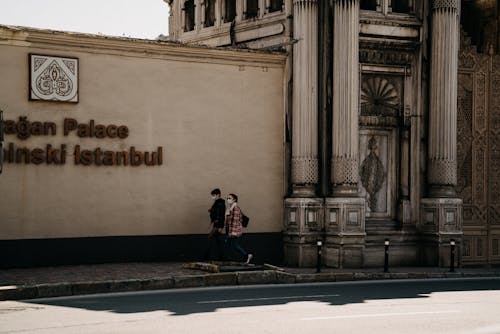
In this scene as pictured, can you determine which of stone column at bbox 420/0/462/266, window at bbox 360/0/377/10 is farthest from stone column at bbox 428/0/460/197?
window at bbox 360/0/377/10

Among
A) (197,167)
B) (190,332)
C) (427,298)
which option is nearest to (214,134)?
(197,167)

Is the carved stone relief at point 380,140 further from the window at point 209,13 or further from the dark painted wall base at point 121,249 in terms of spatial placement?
the window at point 209,13

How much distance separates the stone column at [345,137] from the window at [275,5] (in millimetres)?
1925

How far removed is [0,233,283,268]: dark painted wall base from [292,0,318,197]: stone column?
169 centimetres

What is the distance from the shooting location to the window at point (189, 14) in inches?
1074

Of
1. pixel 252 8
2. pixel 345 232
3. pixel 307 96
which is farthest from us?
pixel 252 8

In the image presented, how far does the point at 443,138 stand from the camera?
23.3 metres

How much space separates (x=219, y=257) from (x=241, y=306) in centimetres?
708

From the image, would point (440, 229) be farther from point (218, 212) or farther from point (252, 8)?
point (252, 8)

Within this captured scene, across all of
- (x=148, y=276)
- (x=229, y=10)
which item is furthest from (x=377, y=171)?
(x=148, y=276)

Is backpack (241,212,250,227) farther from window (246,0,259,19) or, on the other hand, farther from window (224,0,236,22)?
window (224,0,236,22)

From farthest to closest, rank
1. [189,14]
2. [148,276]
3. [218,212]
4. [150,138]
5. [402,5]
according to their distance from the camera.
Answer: [189,14]
[402,5]
[150,138]
[218,212]
[148,276]

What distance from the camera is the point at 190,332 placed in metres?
11.3

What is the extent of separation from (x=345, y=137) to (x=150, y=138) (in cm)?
488
